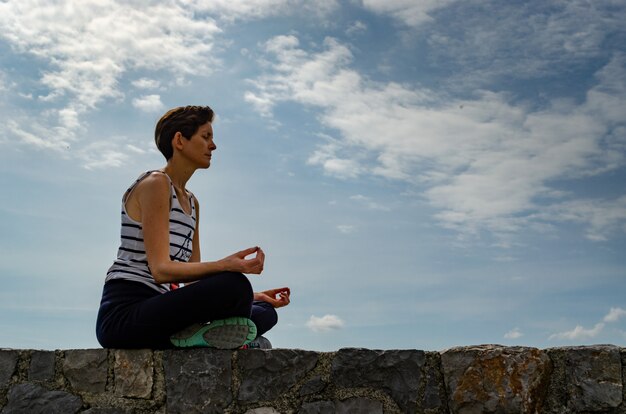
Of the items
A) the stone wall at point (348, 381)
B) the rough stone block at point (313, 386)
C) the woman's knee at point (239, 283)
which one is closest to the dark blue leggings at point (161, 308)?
the woman's knee at point (239, 283)

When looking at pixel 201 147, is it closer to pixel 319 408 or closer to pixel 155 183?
pixel 155 183

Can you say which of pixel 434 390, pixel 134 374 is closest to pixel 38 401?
pixel 134 374

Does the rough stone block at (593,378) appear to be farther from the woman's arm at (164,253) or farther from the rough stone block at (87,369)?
the rough stone block at (87,369)

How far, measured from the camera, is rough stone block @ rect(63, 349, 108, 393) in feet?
12.5

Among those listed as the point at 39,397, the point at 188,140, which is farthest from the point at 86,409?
the point at 188,140

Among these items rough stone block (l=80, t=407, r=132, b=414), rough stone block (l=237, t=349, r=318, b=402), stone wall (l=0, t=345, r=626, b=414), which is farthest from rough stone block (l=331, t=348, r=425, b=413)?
rough stone block (l=80, t=407, r=132, b=414)

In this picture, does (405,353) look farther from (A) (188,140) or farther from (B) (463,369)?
(A) (188,140)

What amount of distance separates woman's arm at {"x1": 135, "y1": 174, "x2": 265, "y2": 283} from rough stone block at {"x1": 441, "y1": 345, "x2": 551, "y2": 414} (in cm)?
103

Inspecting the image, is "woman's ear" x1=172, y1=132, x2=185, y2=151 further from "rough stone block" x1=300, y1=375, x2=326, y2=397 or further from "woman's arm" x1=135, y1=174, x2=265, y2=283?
"rough stone block" x1=300, y1=375, x2=326, y2=397

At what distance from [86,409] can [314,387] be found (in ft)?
3.87

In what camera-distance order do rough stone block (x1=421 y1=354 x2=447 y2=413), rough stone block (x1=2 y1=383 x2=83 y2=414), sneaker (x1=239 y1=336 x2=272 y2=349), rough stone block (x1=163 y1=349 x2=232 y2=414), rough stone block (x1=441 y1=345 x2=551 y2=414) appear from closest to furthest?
1. rough stone block (x1=441 y1=345 x2=551 y2=414)
2. rough stone block (x1=421 y1=354 x2=447 y2=413)
3. rough stone block (x1=163 y1=349 x2=232 y2=414)
4. rough stone block (x1=2 y1=383 x2=83 y2=414)
5. sneaker (x1=239 y1=336 x2=272 y2=349)

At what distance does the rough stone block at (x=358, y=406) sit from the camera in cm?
352

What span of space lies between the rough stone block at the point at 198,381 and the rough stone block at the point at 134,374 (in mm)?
106

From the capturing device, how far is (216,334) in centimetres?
363
